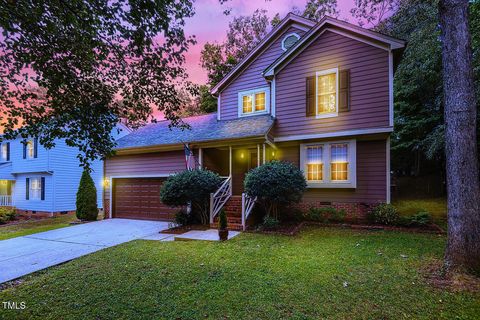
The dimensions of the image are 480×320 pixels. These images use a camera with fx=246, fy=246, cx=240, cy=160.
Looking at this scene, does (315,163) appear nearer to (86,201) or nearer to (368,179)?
(368,179)

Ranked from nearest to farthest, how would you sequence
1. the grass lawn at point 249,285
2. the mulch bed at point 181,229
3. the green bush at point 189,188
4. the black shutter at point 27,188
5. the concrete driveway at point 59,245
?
1. the grass lawn at point 249,285
2. the concrete driveway at point 59,245
3. the mulch bed at point 181,229
4. the green bush at point 189,188
5. the black shutter at point 27,188

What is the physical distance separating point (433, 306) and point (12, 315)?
5901 millimetres

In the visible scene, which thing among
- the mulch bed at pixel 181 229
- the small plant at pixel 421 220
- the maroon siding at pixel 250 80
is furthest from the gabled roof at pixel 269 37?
the small plant at pixel 421 220

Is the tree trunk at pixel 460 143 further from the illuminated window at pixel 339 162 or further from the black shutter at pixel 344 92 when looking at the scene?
the illuminated window at pixel 339 162

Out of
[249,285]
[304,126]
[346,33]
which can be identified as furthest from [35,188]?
[346,33]

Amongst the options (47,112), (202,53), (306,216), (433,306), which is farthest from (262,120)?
(202,53)

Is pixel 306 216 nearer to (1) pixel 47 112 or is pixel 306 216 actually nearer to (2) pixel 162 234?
(2) pixel 162 234

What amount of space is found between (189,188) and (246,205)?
2.25 metres

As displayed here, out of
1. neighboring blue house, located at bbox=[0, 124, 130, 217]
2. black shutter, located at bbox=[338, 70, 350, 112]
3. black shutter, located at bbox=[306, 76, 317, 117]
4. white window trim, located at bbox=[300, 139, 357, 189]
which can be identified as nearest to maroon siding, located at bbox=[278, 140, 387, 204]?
white window trim, located at bbox=[300, 139, 357, 189]

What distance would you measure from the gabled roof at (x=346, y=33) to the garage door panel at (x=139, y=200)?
7.68 m

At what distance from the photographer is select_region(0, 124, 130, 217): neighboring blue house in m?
17.0

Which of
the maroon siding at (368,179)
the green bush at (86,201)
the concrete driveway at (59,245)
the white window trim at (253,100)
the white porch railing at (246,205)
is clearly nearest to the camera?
the concrete driveway at (59,245)

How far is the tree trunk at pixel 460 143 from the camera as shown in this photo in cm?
434

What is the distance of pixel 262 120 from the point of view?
11008 millimetres
